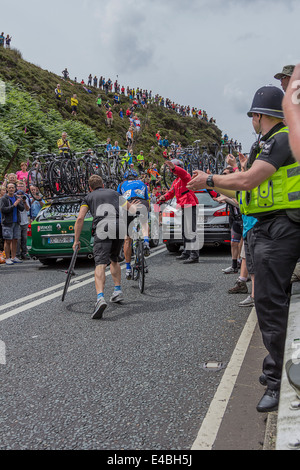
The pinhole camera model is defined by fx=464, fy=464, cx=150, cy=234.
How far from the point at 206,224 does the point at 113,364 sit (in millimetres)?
7607

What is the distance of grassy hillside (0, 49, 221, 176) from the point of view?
76.3ft

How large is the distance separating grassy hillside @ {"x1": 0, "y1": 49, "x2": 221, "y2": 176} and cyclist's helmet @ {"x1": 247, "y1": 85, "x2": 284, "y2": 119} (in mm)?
16838

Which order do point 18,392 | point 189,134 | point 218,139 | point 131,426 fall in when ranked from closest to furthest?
point 131,426 < point 18,392 < point 189,134 < point 218,139

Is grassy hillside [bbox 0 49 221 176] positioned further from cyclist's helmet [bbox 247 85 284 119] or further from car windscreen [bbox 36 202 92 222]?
cyclist's helmet [bbox 247 85 284 119]

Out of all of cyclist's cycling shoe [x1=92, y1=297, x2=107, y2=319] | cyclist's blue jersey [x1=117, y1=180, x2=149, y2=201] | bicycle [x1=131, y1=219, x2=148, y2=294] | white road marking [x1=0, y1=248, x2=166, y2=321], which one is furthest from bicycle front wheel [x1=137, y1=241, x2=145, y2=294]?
cyclist's cycling shoe [x1=92, y1=297, x2=107, y2=319]

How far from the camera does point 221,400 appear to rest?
351cm

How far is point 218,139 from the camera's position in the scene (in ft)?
315

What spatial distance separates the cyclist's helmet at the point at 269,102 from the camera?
334cm

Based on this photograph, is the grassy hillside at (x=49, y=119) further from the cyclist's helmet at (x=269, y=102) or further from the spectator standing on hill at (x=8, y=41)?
the cyclist's helmet at (x=269, y=102)

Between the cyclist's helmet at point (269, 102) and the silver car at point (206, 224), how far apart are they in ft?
26.9

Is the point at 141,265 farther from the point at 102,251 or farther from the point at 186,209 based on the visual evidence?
the point at 186,209

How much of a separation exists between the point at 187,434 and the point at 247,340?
6.88 ft
